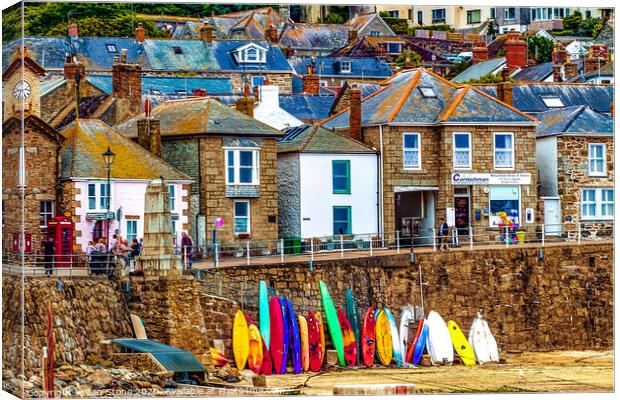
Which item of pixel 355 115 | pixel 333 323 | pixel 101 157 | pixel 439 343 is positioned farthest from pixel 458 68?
pixel 101 157

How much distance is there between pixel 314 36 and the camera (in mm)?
50844

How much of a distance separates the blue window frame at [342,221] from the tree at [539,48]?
8.56 metres

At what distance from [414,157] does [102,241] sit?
7.40 metres

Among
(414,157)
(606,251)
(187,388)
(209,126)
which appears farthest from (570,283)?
(187,388)

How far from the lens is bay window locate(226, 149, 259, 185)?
143 feet

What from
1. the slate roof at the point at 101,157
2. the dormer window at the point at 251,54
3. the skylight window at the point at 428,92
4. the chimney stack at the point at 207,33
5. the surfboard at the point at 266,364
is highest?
the chimney stack at the point at 207,33

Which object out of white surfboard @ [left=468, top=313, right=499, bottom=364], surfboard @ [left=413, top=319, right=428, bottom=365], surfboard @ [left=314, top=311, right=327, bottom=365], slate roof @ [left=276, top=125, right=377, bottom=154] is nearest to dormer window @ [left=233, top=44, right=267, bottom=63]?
slate roof @ [left=276, top=125, right=377, bottom=154]

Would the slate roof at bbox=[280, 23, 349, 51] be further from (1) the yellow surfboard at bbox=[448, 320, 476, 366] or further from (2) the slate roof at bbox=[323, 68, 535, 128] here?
(1) the yellow surfboard at bbox=[448, 320, 476, 366]

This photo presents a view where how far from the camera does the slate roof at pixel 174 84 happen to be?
45.2 m

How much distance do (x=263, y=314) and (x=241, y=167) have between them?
395 centimetres

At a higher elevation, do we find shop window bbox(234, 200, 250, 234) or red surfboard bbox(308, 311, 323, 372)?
shop window bbox(234, 200, 250, 234)

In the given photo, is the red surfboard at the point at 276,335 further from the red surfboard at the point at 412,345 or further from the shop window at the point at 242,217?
the shop window at the point at 242,217

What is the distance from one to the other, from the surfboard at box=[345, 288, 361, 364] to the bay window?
9.43 feet

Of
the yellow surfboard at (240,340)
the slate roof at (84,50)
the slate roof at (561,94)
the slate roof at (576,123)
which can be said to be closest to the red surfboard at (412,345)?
the yellow surfboard at (240,340)
